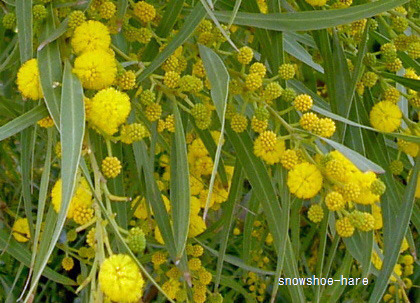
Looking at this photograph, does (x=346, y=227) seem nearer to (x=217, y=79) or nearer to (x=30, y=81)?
(x=217, y=79)

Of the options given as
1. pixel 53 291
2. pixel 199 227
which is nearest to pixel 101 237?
pixel 199 227

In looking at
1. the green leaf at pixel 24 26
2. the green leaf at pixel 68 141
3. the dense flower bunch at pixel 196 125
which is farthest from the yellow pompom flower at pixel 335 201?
the green leaf at pixel 24 26

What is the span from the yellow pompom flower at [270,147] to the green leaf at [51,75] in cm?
30

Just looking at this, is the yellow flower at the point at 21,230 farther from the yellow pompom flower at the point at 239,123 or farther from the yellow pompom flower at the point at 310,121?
the yellow pompom flower at the point at 310,121

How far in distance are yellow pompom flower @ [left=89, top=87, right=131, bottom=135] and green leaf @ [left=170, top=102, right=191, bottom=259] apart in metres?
0.16

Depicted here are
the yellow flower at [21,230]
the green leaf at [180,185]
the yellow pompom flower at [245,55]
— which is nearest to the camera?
the green leaf at [180,185]

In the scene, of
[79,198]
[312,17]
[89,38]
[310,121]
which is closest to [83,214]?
[79,198]

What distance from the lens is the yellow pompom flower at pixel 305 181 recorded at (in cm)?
87

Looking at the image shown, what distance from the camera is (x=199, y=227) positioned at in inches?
47.3

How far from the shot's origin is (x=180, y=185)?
3.16 feet

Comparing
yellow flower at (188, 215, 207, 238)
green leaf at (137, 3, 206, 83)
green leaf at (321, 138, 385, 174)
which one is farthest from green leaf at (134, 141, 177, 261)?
green leaf at (321, 138, 385, 174)

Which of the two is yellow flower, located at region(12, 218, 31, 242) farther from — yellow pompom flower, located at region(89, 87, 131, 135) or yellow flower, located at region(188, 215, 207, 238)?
yellow pompom flower, located at region(89, 87, 131, 135)

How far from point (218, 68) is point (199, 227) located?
15.5 inches

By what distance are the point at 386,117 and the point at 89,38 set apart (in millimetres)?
519
